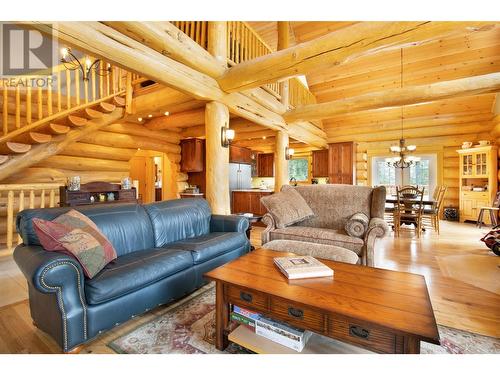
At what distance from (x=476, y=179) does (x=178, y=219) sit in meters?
7.82

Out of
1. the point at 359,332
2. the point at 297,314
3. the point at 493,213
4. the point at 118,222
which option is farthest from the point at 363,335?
the point at 493,213

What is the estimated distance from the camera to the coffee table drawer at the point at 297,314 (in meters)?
1.31

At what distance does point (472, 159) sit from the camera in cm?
637

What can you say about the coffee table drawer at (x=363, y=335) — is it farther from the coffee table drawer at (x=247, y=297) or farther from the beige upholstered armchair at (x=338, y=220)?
the beige upholstered armchair at (x=338, y=220)

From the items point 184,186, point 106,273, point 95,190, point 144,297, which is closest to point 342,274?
point 144,297

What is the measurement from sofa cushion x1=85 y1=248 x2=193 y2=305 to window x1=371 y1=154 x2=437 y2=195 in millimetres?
7312

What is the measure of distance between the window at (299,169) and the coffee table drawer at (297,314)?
27.2ft

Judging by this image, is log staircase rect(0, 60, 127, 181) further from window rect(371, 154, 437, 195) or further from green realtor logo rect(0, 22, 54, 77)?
window rect(371, 154, 437, 195)

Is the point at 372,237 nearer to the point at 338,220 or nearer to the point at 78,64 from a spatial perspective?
the point at 338,220

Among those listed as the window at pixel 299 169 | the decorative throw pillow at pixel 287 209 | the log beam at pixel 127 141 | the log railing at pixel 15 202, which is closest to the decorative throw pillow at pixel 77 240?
the decorative throw pillow at pixel 287 209

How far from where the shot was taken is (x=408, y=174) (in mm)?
7785

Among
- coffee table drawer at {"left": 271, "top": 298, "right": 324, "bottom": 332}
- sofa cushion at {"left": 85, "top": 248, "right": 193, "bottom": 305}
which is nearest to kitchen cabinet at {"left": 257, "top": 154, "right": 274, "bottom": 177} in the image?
sofa cushion at {"left": 85, "top": 248, "right": 193, "bottom": 305}

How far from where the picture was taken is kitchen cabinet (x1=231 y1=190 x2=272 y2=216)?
651 centimetres
